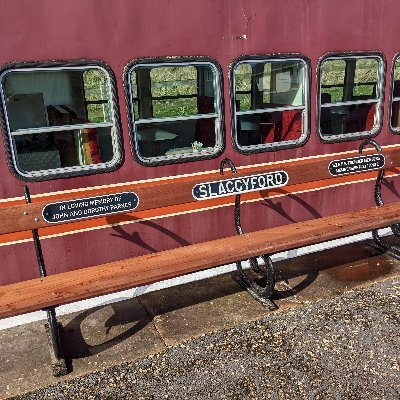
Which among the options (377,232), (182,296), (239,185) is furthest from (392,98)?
(182,296)

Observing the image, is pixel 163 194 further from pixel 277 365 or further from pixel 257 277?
pixel 277 365

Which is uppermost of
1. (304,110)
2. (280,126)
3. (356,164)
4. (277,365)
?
(304,110)

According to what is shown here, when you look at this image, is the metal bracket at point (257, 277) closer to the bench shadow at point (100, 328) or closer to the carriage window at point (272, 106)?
the carriage window at point (272, 106)

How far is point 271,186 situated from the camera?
420 centimetres

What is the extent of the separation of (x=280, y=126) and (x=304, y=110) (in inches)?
11.9

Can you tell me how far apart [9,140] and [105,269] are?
4.41 ft

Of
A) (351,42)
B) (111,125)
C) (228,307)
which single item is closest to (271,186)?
(228,307)

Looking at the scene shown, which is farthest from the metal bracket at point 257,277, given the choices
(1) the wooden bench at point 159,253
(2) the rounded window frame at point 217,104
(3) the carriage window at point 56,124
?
(3) the carriage window at point 56,124

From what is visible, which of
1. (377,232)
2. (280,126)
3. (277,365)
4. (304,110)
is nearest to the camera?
(277,365)

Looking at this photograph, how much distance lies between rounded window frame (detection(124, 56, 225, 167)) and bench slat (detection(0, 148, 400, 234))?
1.00ft

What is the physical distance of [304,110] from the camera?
4.74 metres

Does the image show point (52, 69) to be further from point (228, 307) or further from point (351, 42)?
point (351, 42)

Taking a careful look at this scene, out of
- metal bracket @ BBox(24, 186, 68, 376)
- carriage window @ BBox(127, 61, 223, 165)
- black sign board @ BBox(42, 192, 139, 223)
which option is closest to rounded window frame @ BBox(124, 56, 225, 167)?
carriage window @ BBox(127, 61, 223, 165)

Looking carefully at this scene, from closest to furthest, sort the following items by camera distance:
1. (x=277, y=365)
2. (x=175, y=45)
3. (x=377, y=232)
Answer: (x=277, y=365) < (x=175, y=45) < (x=377, y=232)
